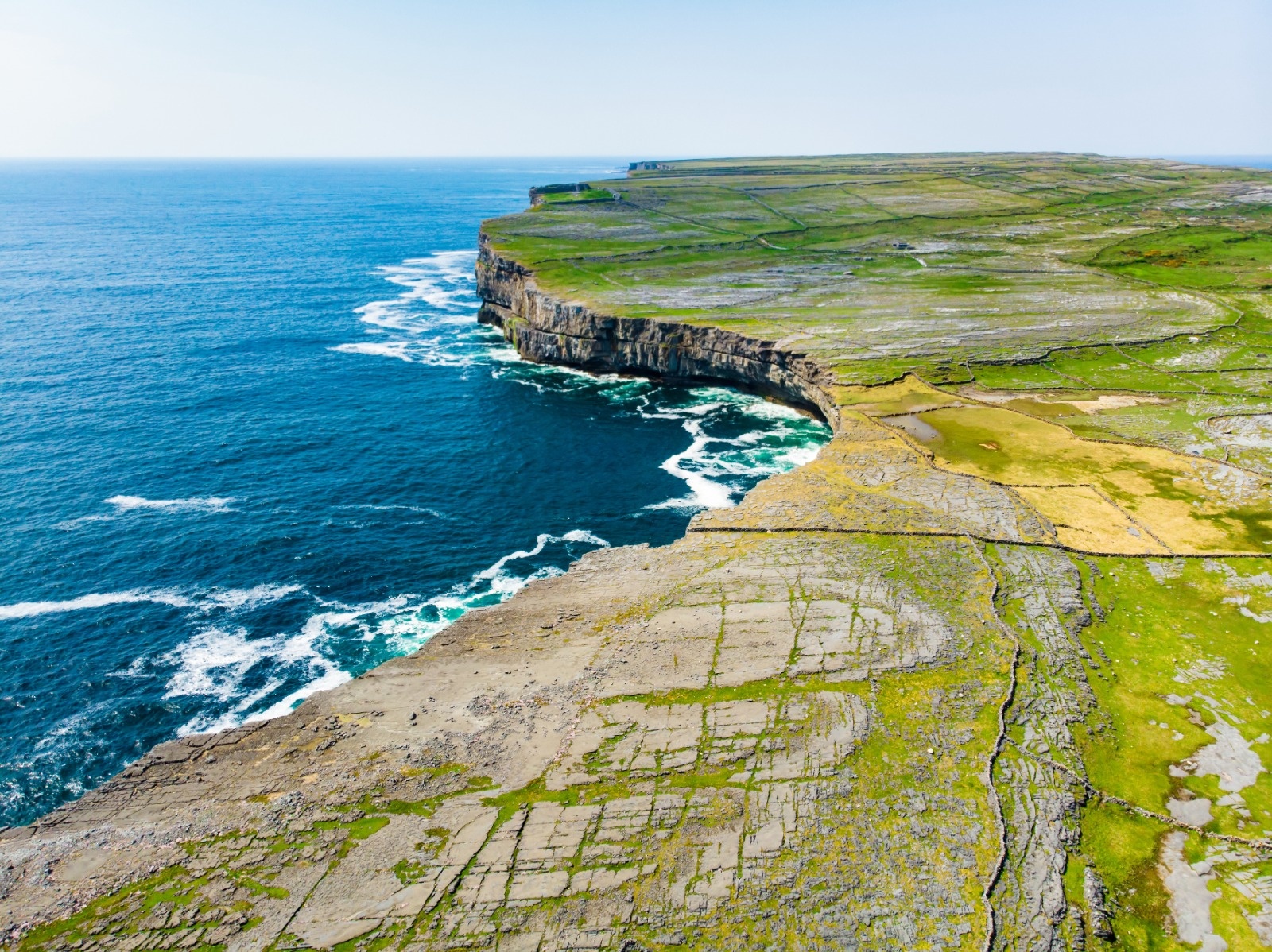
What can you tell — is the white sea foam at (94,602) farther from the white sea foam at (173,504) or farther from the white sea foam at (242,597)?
the white sea foam at (173,504)

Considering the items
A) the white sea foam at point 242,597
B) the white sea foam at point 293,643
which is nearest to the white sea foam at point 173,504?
the white sea foam at point 242,597

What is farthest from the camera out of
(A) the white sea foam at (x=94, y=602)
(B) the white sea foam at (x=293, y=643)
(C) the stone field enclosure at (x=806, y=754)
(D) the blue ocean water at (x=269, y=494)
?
(A) the white sea foam at (x=94, y=602)

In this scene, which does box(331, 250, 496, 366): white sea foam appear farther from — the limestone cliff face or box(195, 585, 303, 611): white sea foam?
box(195, 585, 303, 611): white sea foam

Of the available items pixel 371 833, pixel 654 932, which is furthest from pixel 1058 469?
pixel 371 833

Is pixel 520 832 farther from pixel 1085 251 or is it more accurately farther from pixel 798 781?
pixel 1085 251

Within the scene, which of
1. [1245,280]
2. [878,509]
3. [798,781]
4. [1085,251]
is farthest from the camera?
[1085,251]

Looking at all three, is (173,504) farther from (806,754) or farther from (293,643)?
(806,754)
